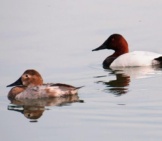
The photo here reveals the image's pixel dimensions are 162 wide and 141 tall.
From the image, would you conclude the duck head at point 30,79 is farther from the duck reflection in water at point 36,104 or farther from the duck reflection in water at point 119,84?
the duck reflection in water at point 119,84

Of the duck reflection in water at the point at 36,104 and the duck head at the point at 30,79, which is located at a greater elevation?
the duck head at the point at 30,79

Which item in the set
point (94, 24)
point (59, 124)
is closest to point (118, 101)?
point (59, 124)

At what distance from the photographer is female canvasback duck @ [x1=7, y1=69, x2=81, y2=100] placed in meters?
10.7

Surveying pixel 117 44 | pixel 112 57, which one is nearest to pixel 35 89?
pixel 112 57

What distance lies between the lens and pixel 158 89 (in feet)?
35.4

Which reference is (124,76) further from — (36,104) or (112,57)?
(36,104)

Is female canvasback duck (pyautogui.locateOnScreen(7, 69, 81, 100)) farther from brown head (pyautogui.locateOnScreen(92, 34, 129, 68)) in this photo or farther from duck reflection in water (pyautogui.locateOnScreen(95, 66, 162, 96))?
brown head (pyautogui.locateOnScreen(92, 34, 129, 68))

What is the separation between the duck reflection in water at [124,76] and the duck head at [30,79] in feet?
3.24

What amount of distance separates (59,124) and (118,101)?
4.27 feet

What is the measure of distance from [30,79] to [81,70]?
181 cm

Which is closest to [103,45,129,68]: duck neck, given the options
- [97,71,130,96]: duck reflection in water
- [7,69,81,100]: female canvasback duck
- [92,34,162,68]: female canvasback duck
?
[92,34,162,68]: female canvasback duck

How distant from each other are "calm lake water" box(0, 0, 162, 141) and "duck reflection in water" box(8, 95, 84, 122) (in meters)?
0.01

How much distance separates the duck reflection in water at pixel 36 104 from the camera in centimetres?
995

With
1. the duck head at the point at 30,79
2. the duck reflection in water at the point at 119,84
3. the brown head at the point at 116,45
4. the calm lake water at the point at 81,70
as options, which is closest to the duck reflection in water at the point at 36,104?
the calm lake water at the point at 81,70
